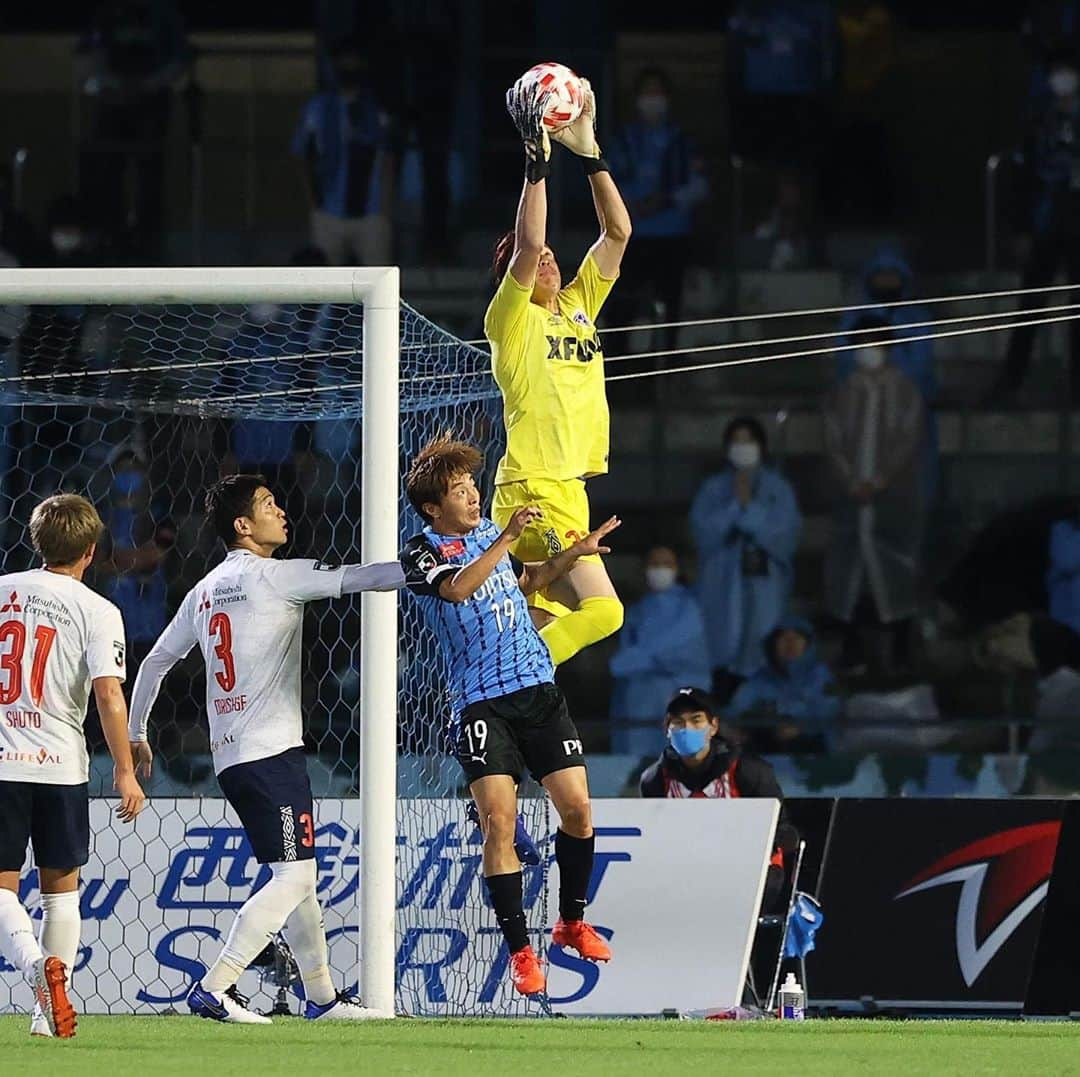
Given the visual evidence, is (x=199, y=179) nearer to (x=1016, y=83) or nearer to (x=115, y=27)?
(x=115, y=27)

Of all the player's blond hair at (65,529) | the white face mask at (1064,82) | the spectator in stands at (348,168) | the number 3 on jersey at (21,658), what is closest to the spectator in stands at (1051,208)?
the white face mask at (1064,82)

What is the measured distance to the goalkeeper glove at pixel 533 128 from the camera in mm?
7156

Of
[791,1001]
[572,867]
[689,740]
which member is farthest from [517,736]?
[689,740]

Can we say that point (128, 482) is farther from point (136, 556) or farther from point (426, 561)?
point (426, 561)

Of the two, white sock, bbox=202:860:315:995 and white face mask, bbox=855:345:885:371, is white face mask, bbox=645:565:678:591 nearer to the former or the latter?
white face mask, bbox=855:345:885:371

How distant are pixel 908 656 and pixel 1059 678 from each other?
3.16 feet

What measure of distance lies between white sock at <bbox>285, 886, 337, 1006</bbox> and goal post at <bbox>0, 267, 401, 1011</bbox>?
14 cm

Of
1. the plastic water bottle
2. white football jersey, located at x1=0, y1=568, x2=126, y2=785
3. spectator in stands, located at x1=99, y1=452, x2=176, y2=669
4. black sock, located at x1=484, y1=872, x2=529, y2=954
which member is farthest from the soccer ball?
spectator in stands, located at x1=99, y1=452, x2=176, y2=669

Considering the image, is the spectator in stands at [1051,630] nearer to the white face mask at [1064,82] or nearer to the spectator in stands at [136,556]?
the white face mask at [1064,82]

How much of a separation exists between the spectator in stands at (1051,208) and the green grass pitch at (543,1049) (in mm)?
8424

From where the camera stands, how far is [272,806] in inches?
281

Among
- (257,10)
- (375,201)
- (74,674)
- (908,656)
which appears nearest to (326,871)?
(74,674)

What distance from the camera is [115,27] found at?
53.1 ft

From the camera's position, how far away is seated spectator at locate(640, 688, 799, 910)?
1003cm
